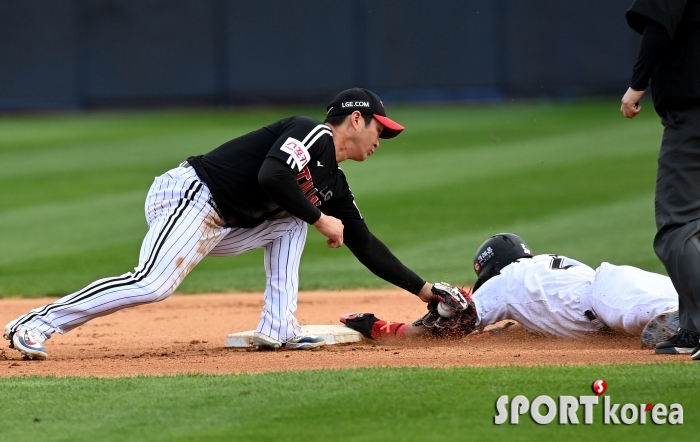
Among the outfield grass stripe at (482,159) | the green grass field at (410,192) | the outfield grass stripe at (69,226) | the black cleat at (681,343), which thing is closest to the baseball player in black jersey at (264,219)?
the black cleat at (681,343)

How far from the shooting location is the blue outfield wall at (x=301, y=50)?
2367 cm

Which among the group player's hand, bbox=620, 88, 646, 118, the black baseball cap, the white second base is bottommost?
the white second base

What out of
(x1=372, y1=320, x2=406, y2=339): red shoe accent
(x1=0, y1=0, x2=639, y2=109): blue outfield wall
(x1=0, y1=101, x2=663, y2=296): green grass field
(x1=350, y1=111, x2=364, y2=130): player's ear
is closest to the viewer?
(x1=350, y1=111, x2=364, y2=130): player's ear

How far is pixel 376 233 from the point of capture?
11.3 m

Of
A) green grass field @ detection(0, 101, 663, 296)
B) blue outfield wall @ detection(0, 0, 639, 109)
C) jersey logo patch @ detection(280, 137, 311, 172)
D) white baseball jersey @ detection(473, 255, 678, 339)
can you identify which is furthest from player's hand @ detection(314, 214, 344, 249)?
blue outfield wall @ detection(0, 0, 639, 109)

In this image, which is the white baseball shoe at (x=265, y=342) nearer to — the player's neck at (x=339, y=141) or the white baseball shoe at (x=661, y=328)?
the player's neck at (x=339, y=141)

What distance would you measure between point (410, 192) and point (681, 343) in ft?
30.2

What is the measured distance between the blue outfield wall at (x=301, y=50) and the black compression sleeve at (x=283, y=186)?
19186 mm

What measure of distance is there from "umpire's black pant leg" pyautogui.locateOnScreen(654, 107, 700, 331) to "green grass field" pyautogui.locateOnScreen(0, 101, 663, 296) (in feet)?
13.8

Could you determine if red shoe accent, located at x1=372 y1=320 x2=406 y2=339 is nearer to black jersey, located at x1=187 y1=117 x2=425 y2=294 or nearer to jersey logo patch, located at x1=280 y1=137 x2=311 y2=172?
black jersey, located at x1=187 y1=117 x2=425 y2=294

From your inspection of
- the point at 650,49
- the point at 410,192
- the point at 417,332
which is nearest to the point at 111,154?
the point at 410,192

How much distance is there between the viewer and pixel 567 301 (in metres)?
5.60

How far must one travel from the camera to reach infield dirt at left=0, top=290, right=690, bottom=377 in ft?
16.0

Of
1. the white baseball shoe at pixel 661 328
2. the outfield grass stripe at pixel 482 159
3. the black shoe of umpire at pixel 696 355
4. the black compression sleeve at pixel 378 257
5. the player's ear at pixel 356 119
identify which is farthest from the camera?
the outfield grass stripe at pixel 482 159
